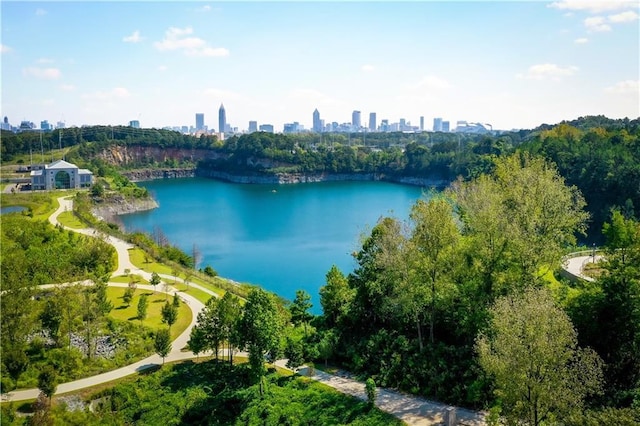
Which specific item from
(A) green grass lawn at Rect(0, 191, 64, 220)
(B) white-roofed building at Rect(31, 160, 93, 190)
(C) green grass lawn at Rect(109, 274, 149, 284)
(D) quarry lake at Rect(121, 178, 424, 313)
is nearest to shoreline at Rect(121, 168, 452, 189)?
(D) quarry lake at Rect(121, 178, 424, 313)

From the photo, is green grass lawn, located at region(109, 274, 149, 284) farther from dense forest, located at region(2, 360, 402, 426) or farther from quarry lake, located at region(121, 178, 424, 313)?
dense forest, located at region(2, 360, 402, 426)

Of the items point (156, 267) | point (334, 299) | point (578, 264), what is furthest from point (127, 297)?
point (578, 264)

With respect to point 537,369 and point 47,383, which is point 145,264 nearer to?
point 47,383

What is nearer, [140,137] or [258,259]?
[258,259]

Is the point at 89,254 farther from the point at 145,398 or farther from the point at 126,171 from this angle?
the point at 126,171

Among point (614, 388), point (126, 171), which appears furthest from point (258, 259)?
point (126, 171)

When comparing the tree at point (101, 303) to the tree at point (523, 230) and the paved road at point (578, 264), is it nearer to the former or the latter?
the tree at point (523, 230)
